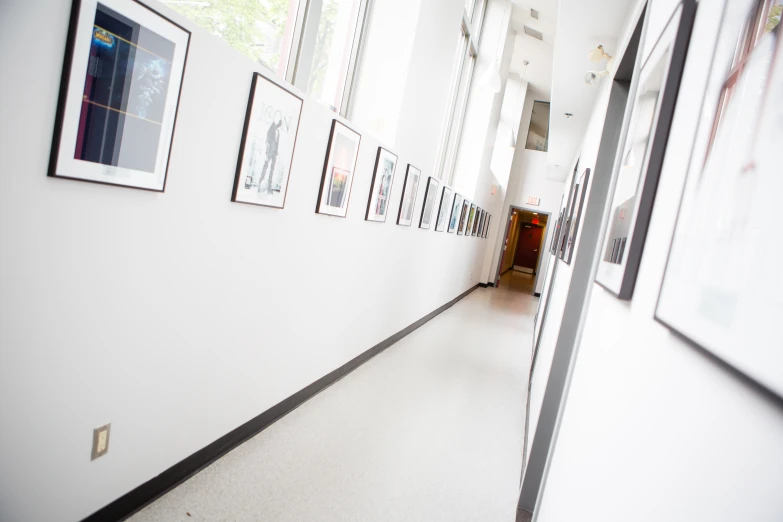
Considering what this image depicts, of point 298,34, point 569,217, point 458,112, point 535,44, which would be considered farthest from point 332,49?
point 535,44

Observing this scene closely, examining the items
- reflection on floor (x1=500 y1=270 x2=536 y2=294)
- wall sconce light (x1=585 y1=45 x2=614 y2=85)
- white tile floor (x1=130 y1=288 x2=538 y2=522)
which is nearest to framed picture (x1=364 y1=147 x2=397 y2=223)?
white tile floor (x1=130 y1=288 x2=538 y2=522)

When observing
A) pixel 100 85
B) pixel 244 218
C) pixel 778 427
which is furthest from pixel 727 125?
pixel 244 218

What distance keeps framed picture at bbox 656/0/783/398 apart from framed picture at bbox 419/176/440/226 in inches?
209

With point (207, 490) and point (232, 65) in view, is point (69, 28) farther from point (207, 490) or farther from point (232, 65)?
point (207, 490)

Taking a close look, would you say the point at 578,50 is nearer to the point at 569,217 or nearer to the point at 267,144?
the point at 569,217

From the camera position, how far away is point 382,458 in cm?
311

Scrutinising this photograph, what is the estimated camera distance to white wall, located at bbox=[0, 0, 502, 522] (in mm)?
1450

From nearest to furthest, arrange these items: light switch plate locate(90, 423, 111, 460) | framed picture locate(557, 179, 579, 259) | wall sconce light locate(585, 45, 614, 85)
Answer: light switch plate locate(90, 423, 111, 460) < wall sconce light locate(585, 45, 614, 85) < framed picture locate(557, 179, 579, 259)

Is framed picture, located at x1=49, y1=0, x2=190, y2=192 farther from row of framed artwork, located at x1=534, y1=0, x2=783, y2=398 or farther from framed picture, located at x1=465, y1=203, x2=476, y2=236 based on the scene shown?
framed picture, located at x1=465, y1=203, x2=476, y2=236

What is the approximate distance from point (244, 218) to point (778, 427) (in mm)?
2450

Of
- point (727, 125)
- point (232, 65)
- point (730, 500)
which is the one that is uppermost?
point (232, 65)

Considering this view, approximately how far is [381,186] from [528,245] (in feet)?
81.2

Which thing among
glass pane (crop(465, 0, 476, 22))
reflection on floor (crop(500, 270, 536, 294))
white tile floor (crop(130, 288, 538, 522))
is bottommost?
white tile floor (crop(130, 288, 538, 522))

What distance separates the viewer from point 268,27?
2820 mm
